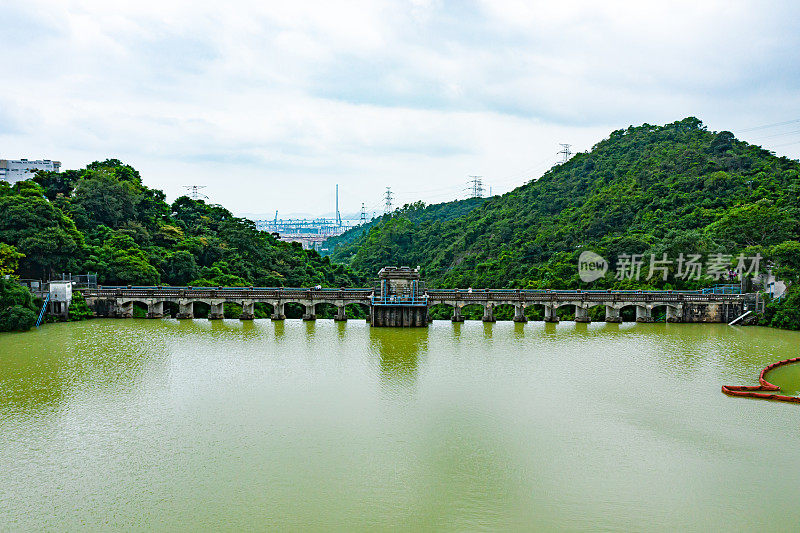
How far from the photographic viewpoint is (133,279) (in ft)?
120

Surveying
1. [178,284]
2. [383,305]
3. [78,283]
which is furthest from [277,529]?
[178,284]

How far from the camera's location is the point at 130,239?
4022 centimetres

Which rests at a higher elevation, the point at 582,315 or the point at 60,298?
the point at 60,298

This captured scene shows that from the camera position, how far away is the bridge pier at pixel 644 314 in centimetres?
3506

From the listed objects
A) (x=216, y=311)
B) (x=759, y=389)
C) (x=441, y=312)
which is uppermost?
(x=216, y=311)

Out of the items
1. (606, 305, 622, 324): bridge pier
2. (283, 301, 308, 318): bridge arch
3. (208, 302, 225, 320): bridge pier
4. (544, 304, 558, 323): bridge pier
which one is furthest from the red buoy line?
(208, 302, 225, 320): bridge pier

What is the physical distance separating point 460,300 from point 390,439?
2044 cm

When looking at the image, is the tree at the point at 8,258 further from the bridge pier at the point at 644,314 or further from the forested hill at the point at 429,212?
the forested hill at the point at 429,212

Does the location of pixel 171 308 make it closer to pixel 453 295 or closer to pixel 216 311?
pixel 216 311

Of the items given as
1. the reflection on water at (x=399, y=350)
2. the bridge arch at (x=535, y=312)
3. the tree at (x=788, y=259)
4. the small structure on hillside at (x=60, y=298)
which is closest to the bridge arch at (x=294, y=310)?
the reflection on water at (x=399, y=350)

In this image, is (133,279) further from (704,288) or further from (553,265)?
(704,288)

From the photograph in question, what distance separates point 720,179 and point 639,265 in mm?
13388

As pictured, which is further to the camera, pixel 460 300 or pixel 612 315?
pixel 612 315

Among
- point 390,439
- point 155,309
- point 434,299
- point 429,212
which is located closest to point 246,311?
point 155,309
